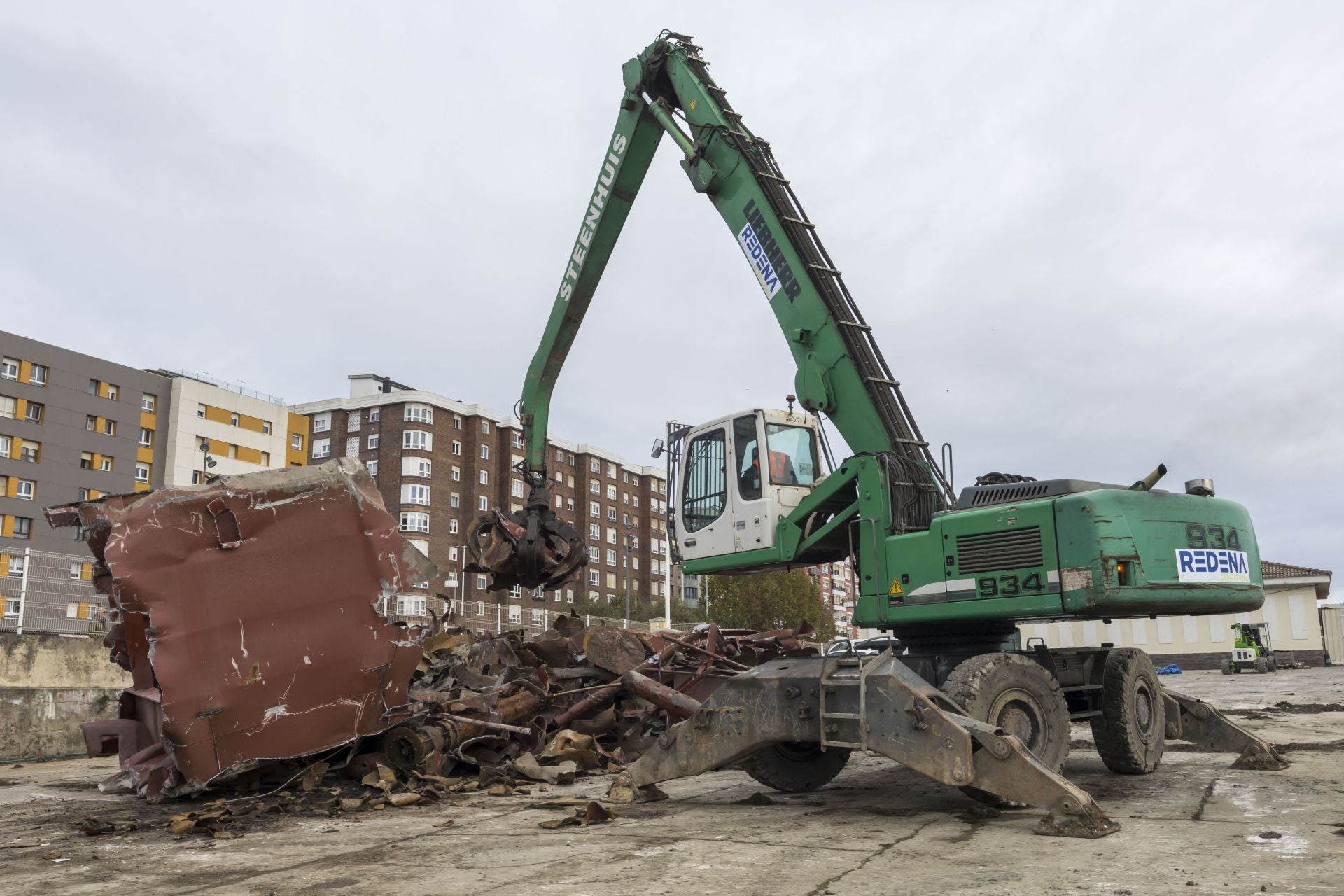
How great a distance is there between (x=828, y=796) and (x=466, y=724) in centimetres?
299

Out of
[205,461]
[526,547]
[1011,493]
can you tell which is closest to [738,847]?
[1011,493]

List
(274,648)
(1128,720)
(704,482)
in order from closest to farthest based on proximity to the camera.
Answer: (274,648), (1128,720), (704,482)

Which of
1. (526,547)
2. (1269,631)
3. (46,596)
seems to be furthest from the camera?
(1269,631)

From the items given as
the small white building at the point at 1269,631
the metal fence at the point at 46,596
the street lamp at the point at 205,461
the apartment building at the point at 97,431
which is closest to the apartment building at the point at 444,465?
the apartment building at the point at 97,431

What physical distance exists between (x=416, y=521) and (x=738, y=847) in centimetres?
6503

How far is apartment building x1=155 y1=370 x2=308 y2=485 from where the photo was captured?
62094 millimetres

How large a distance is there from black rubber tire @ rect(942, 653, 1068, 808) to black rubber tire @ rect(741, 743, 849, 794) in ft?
3.61

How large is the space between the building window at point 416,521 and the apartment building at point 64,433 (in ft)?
49.2

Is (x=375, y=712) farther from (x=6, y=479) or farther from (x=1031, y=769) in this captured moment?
(x=6, y=479)

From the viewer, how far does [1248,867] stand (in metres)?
4.57

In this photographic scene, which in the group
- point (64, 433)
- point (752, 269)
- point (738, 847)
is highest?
point (64, 433)

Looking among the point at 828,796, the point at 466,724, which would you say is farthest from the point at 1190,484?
the point at 466,724

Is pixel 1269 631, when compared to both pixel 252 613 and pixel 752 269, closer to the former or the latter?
pixel 752 269

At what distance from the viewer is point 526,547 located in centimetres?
1088
